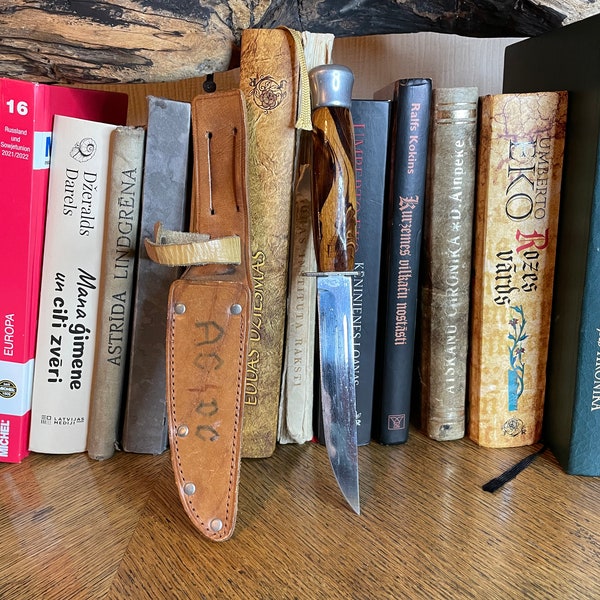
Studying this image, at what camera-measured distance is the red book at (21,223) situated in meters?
0.67

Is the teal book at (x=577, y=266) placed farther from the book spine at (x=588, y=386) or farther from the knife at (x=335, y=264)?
the knife at (x=335, y=264)

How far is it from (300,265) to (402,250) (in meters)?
0.12

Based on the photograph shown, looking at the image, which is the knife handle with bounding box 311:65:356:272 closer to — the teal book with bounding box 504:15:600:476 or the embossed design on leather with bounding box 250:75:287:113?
the embossed design on leather with bounding box 250:75:287:113

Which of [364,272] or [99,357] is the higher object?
[364,272]

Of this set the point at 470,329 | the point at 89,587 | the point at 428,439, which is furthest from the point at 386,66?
the point at 89,587

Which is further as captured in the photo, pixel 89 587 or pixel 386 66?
→ pixel 386 66

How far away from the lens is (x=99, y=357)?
72 centimetres

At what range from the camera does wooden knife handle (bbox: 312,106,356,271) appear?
646 mm

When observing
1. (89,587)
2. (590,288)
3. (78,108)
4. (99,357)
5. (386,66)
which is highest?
(386,66)

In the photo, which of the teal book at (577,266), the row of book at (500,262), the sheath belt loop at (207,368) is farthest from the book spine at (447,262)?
the sheath belt loop at (207,368)

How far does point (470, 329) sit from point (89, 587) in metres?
0.51

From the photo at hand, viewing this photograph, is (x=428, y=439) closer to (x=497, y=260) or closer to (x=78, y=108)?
(x=497, y=260)

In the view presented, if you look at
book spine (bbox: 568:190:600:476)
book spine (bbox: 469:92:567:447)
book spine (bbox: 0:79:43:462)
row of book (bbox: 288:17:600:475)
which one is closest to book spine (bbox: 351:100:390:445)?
row of book (bbox: 288:17:600:475)

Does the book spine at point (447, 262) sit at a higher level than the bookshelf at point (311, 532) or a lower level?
higher
